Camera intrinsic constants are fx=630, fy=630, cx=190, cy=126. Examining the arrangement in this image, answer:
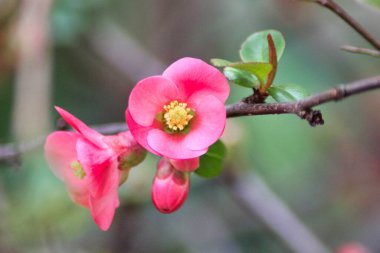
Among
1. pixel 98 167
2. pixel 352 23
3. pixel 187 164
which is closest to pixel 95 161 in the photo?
pixel 98 167

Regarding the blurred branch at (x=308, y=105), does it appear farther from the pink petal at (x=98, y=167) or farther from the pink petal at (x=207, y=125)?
the pink petal at (x=98, y=167)

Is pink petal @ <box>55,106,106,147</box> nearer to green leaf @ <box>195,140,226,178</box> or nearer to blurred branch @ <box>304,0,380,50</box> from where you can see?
green leaf @ <box>195,140,226,178</box>

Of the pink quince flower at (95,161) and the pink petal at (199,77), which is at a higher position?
the pink petal at (199,77)

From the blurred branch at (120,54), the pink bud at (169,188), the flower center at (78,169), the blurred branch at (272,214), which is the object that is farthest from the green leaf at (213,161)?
the blurred branch at (120,54)

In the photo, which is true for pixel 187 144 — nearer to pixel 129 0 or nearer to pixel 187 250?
pixel 187 250

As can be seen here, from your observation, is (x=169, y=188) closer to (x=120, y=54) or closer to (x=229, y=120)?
(x=229, y=120)

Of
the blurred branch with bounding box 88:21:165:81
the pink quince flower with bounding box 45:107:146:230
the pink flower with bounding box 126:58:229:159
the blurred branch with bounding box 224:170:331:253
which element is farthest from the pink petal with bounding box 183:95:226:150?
the blurred branch with bounding box 88:21:165:81

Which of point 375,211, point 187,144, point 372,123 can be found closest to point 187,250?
point 375,211
